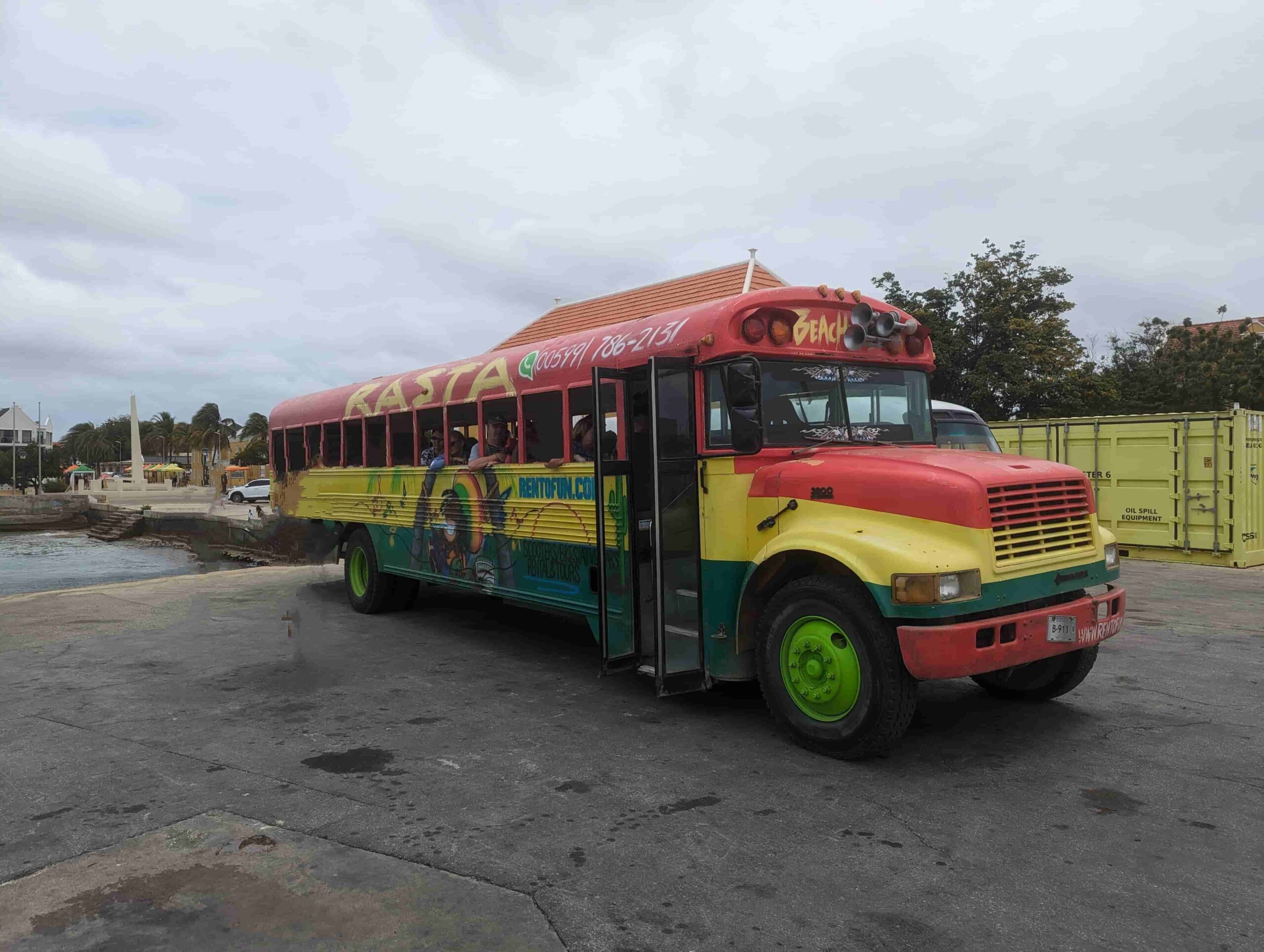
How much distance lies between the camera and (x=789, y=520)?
16.6 feet

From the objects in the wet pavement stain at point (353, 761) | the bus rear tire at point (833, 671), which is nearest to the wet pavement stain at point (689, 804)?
the bus rear tire at point (833, 671)

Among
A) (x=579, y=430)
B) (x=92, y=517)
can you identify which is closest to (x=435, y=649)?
(x=579, y=430)

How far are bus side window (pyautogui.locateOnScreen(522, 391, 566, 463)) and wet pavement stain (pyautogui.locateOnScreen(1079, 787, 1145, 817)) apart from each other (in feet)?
13.7

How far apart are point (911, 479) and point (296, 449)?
918cm

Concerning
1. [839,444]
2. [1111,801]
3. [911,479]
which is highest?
[839,444]

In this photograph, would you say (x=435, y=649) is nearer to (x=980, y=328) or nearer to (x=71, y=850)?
(x=71, y=850)

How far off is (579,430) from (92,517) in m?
44.5

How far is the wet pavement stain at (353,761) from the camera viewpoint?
472cm

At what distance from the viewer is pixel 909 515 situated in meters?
4.58

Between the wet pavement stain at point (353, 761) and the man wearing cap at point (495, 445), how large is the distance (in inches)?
122

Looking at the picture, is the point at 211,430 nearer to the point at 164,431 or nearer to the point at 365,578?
the point at 164,431

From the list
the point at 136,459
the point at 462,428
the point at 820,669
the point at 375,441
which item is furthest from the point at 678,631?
the point at 136,459

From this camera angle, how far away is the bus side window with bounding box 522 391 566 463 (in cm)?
696

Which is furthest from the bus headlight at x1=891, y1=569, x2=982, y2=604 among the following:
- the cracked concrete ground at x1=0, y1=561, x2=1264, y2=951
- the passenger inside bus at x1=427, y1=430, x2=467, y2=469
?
the passenger inside bus at x1=427, y1=430, x2=467, y2=469
